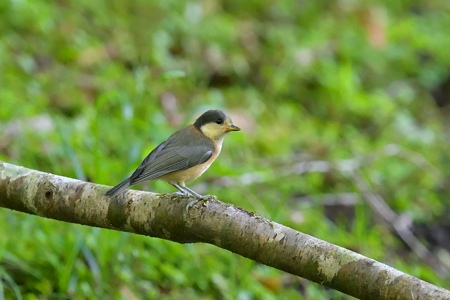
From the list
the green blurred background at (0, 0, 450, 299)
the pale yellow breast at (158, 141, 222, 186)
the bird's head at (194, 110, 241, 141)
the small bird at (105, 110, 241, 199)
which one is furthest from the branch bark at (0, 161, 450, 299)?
the bird's head at (194, 110, 241, 141)

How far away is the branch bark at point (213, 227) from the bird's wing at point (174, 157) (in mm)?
403

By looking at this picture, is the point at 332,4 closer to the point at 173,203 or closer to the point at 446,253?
the point at 446,253

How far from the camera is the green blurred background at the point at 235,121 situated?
166 inches

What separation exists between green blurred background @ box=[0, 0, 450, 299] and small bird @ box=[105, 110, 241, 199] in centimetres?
38

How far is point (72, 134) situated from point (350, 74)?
3551 millimetres

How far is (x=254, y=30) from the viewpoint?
867 cm

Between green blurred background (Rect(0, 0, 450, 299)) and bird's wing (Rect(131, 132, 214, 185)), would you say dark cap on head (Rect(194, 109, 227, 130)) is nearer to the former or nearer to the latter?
bird's wing (Rect(131, 132, 214, 185))

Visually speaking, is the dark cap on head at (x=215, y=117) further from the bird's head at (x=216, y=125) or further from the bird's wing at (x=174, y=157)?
the bird's wing at (x=174, y=157)

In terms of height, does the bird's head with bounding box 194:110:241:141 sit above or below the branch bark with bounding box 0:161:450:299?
above

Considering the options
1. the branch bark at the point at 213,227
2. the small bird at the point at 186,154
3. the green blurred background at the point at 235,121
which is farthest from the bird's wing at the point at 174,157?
the green blurred background at the point at 235,121

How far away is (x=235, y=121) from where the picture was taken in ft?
22.1

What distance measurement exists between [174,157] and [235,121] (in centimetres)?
318

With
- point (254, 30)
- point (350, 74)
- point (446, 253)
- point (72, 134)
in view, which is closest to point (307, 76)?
point (350, 74)

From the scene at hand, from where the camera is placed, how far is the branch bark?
8.03ft
